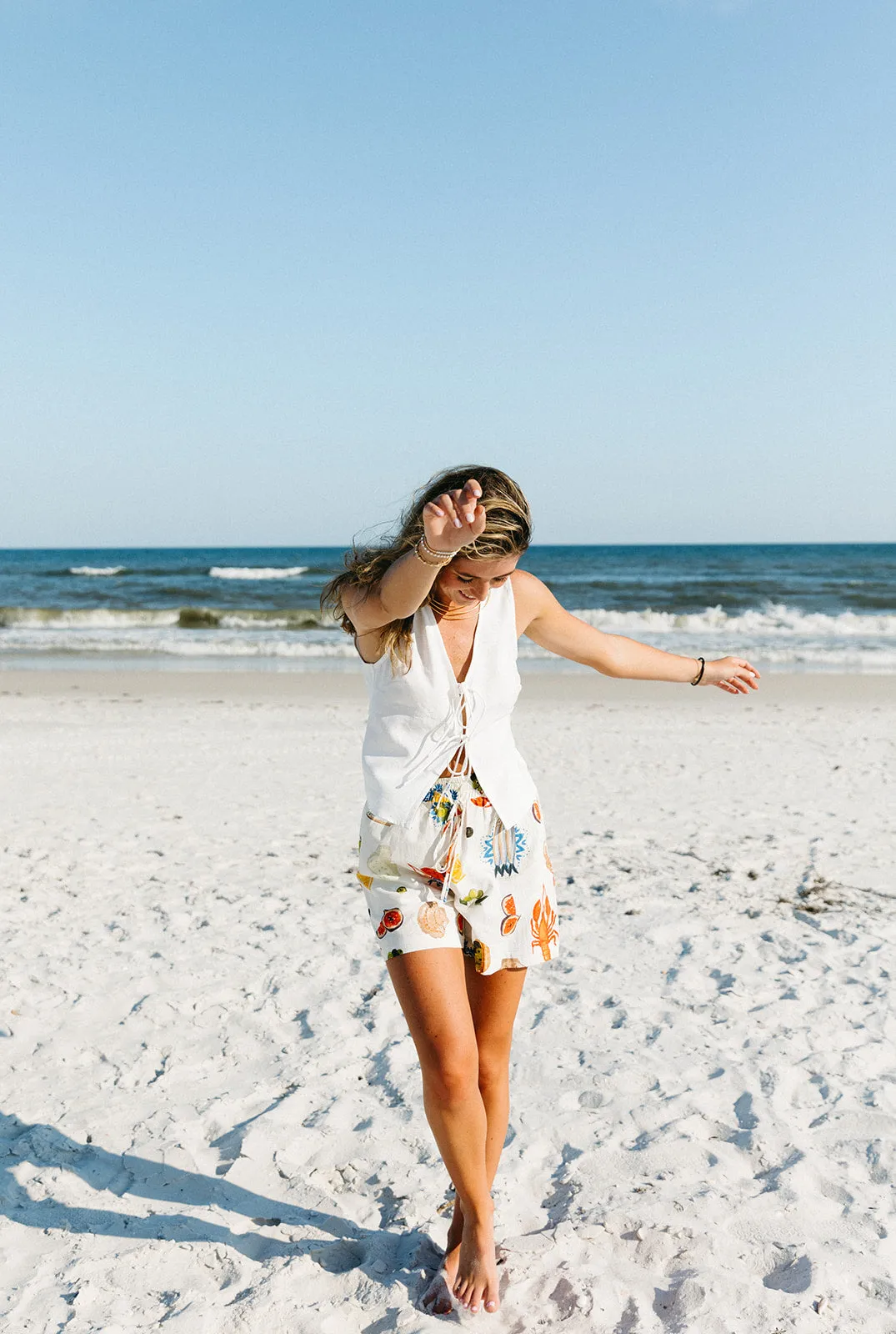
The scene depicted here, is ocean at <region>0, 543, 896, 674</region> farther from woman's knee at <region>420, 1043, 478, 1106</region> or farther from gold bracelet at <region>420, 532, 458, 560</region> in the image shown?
gold bracelet at <region>420, 532, 458, 560</region>

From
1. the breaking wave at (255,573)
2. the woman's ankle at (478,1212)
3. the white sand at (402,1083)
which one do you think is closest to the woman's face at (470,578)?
the woman's ankle at (478,1212)

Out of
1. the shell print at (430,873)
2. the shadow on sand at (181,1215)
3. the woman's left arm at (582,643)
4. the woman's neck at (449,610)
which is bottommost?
the shadow on sand at (181,1215)

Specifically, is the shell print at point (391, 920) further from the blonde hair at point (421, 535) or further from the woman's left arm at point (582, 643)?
the woman's left arm at point (582, 643)

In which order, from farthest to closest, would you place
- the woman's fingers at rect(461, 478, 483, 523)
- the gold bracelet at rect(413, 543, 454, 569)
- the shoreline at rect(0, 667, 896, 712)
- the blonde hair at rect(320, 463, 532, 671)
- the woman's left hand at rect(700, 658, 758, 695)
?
the shoreline at rect(0, 667, 896, 712) → the woman's left hand at rect(700, 658, 758, 695) → the blonde hair at rect(320, 463, 532, 671) → the gold bracelet at rect(413, 543, 454, 569) → the woman's fingers at rect(461, 478, 483, 523)

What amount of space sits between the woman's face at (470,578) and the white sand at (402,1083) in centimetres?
168

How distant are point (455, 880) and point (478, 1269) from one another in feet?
3.10

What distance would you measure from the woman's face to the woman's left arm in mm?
167

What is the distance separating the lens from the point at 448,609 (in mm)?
2395

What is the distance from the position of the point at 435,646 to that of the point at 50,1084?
234 cm

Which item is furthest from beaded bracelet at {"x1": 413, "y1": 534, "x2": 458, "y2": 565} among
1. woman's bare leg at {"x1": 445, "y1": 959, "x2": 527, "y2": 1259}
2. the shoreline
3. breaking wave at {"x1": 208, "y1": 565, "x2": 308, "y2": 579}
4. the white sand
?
breaking wave at {"x1": 208, "y1": 565, "x2": 308, "y2": 579}

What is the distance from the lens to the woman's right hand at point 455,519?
201 cm

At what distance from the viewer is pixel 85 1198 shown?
2.96 meters

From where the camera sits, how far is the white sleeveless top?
7.73 feet

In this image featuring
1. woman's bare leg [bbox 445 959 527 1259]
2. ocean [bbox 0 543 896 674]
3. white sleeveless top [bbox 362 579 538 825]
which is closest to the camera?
white sleeveless top [bbox 362 579 538 825]
